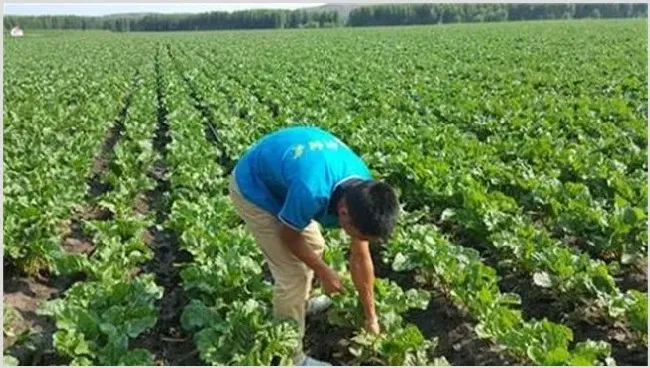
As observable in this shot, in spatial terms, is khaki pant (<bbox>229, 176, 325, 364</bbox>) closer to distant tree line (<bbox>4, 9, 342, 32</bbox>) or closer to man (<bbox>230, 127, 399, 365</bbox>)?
man (<bbox>230, 127, 399, 365</bbox>)

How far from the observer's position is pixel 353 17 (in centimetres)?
9088

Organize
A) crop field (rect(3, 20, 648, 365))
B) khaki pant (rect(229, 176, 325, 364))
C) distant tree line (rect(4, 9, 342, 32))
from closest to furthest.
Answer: khaki pant (rect(229, 176, 325, 364))
crop field (rect(3, 20, 648, 365))
distant tree line (rect(4, 9, 342, 32))

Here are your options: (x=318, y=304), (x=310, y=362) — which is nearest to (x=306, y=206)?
(x=310, y=362)

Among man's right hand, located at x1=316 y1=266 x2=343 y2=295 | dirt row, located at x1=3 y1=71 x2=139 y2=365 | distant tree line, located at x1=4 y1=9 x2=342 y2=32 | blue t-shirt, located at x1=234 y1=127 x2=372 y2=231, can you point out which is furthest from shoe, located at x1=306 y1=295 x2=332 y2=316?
distant tree line, located at x1=4 y1=9 x2=342 y2=32

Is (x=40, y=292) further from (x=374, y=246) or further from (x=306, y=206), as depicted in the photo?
(x=306, y=206)

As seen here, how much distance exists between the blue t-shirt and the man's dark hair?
0.90 ft

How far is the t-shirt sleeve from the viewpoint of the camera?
421 cm

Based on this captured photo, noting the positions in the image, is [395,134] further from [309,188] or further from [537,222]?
[309,188]

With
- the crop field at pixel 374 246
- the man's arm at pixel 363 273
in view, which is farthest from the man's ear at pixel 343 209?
the crop field at pixel 374 246

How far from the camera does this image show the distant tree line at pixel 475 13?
78812 mm

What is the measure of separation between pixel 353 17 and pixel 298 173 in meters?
88.5

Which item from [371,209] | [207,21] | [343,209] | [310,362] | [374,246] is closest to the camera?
[371,209]

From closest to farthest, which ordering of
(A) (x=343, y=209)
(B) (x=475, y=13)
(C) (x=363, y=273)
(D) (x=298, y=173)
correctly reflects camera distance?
(A) (x=343, y=209) < (D) (x=298, y=173) < (C) (x=363, y=273) < (B) (x=475, y=13)

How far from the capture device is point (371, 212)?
3947 mm
